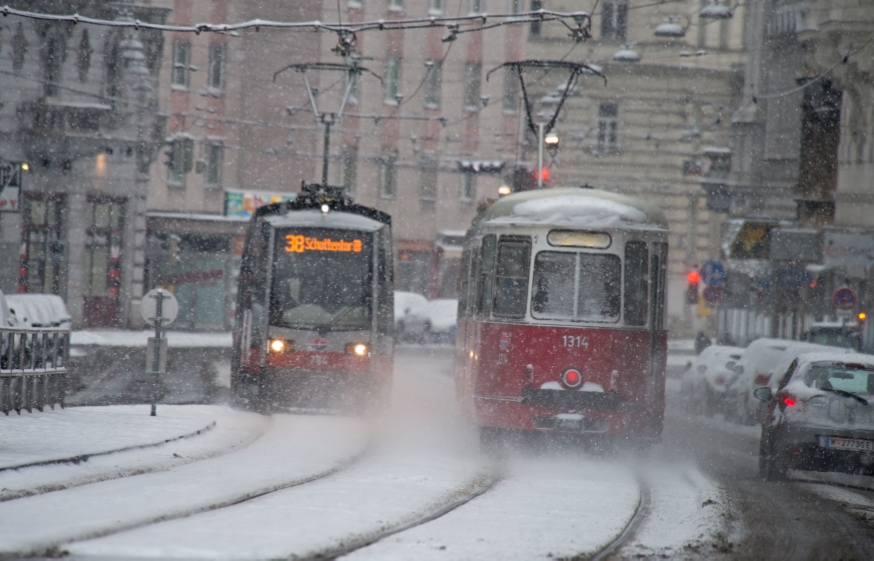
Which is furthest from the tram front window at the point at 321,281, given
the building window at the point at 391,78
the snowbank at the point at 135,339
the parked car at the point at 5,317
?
the building window at the point at 391,78

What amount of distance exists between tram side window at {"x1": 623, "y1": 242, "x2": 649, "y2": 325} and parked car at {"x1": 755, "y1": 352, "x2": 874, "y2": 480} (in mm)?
1679

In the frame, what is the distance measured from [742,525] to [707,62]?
134ft

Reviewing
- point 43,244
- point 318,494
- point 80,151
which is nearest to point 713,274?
point 80,151

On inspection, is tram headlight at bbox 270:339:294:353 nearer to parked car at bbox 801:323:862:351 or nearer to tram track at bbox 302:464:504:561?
tram track at bbox 302:464:504:561

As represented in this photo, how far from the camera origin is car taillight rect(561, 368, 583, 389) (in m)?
13.3

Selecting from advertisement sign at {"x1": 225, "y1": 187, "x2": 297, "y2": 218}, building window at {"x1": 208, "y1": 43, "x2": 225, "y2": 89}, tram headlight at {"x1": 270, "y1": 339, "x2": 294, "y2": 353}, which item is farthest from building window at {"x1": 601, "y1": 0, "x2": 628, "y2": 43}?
tram headlight at {"x1": 270, "y1": 339, "x2": 294, "y2": 353}

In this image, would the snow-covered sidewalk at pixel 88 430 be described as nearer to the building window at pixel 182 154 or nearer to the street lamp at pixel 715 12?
the street lamp at pixel 715 12

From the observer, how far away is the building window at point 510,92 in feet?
166

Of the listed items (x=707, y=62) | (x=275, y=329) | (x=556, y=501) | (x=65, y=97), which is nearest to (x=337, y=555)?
(x=556, y=501)

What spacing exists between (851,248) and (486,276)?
36.3 feet

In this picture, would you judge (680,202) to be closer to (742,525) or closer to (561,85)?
(561,85)

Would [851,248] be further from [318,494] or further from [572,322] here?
[318,494]

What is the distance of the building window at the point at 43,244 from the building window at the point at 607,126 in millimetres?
20080

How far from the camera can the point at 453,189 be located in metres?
52.2
